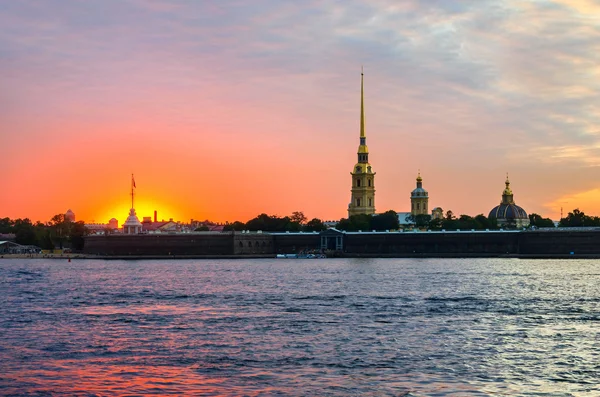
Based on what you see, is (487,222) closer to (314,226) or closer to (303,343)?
(314,226)

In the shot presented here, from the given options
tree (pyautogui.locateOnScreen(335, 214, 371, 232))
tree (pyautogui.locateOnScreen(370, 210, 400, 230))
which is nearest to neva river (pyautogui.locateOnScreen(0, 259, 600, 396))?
tree (pyautogui.locateOnScreen(335, 214, 371, 232))

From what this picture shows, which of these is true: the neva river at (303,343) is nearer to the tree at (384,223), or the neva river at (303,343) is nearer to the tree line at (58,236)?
the tree line at (58,236)

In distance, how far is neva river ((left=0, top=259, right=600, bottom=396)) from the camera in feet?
74.9

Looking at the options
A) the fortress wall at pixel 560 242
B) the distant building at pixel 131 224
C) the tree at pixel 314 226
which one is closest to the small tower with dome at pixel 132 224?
the distant building at pixel 131 224

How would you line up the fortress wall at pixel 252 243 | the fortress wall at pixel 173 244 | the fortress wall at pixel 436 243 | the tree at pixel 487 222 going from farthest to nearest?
the tree at pixel 487 222
the fortress wall at pixel 252 243
the fortress wall at pixel 173 244
the fortress wall at pixel 436 243

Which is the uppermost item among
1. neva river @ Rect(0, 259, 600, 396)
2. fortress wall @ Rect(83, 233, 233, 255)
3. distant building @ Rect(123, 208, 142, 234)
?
distant building @ Rect(123, 208, 142, 234)

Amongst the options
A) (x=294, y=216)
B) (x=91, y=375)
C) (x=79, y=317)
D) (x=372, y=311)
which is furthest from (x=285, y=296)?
(x=294, y=216)

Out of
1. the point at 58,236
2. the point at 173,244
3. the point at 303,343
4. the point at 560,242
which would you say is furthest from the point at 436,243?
the point at 303,343

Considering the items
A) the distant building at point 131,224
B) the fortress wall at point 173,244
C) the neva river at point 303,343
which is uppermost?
the distant building at point 131,224

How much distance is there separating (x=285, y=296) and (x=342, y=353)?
22.2 m

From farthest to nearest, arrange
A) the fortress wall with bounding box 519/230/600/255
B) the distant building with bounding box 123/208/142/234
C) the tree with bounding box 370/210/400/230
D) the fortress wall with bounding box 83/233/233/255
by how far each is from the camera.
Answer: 1. the tree with bounding box 370/210/400/230
2. the distant building with bounding box 123/208/142/234
3. the fortress wall with bounding box 83/233/233/255
4. the fortress wall with bounding box 519/230/600/255

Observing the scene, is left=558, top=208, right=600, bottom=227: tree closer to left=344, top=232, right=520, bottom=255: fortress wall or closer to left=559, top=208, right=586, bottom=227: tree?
left=559, top=208, right=586, bottom=227: tree

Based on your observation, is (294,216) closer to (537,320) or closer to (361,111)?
(361,111)

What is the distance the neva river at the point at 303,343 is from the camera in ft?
74.9
